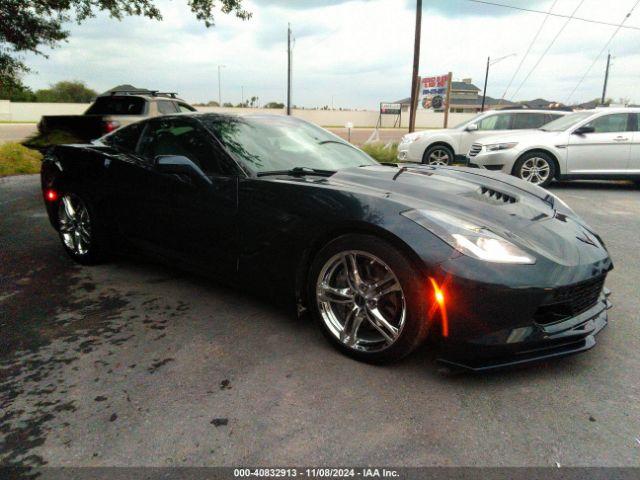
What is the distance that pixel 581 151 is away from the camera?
8602mm

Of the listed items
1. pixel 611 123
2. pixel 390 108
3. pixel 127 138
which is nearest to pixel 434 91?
pixel 390 108

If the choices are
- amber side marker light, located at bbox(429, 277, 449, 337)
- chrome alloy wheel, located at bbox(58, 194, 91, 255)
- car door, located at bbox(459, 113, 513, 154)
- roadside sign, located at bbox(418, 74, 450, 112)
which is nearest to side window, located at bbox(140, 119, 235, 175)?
chrome alloy wheel, located at bbox(58, 194, 91, 255)

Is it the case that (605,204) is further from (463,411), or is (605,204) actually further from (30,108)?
(30,108)

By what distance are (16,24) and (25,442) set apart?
1105cm

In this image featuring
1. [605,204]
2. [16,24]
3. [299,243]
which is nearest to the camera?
[299,243]

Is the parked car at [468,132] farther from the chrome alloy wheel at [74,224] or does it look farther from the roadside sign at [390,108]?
the roadside sign at [390,108]

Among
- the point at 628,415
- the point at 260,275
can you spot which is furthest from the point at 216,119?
the point at 628,415

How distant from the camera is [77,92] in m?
72.3

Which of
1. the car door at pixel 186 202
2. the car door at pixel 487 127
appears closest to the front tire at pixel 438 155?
Result: the car door at pixel 487 127

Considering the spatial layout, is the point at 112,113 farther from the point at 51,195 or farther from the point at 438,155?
the point at 438,155

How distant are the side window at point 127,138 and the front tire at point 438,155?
8294 millimetres

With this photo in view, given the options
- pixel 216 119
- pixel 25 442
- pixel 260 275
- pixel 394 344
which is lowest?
pixel 25 442

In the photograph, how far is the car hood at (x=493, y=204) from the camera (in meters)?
2.29

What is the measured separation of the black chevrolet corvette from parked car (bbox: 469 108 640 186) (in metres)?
5.79
